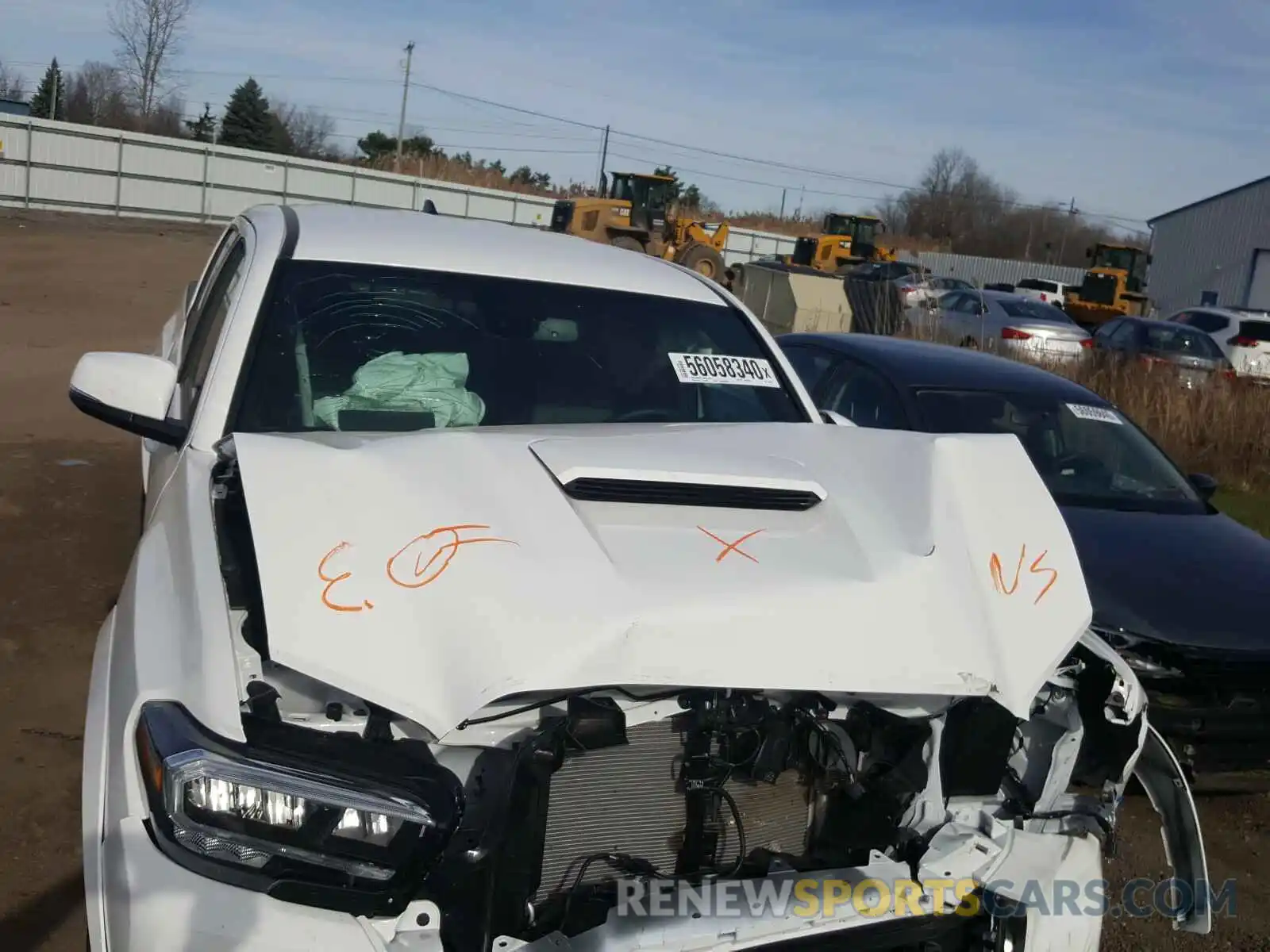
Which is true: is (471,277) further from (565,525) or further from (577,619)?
(577,619)

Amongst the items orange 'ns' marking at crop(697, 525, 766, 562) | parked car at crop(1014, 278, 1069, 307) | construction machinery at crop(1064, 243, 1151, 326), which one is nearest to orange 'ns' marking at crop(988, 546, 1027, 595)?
orange 'ns' marking at crop(697, 525, 766, 562)

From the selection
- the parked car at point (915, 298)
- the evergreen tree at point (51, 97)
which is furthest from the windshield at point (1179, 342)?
the evergreen tree at point (51, 97)

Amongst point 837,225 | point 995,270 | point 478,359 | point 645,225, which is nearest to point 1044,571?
point 478,359

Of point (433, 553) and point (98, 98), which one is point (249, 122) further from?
point (433, 553)

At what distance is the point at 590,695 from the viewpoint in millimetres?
2248

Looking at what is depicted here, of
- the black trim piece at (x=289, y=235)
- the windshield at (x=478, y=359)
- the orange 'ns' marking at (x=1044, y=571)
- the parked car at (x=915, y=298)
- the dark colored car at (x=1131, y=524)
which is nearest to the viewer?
the orange 'ns' marking at (x=1044, y=571)

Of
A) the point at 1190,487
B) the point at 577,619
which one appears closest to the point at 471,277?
the point at 577,619

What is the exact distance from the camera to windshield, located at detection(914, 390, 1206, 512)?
5.89 metres

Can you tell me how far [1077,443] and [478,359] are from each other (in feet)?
12.8

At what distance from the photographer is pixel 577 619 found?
7.11ft

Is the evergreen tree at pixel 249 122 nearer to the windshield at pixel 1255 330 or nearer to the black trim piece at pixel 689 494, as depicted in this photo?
the windshield at pixel 1255 330

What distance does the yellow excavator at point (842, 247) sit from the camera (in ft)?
108

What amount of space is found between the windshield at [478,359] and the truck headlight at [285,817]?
4.32ft

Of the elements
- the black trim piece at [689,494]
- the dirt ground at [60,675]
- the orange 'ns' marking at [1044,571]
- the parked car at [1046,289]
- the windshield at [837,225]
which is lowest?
the dirt ground at [60,675]
